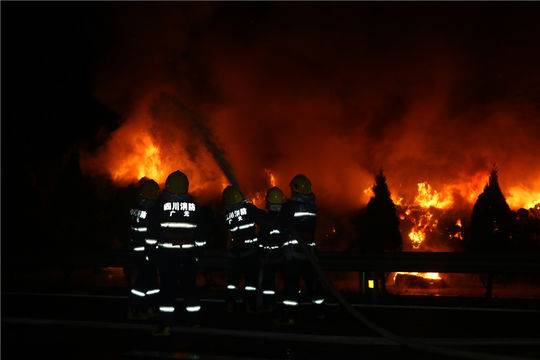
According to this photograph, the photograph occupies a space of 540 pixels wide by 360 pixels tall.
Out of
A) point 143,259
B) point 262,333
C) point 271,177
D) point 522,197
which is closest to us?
point 262,333

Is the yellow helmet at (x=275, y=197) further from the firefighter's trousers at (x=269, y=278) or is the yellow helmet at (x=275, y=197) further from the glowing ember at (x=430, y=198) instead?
the glowing ember at (x=430, y=198)

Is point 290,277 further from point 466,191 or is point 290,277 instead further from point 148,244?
point 466,191

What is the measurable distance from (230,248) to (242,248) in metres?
0.33

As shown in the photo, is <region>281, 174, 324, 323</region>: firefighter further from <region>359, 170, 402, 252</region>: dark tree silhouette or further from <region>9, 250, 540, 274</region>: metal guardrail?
<region>359, 170, 402, 252</region>: dark tree silhouette

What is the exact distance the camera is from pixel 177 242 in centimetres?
707

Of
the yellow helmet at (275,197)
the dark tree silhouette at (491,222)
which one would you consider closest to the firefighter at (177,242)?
the yellow helmet at (275,197)

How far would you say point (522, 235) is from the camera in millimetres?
31625

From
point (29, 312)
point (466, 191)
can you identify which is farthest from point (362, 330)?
point (466, 191)

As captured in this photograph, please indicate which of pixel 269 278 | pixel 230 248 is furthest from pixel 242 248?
pixel 269 278

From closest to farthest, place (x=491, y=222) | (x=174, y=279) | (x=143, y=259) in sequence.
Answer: (x=174, y=279)
(x=143, y=259)
(x=491, y=222)

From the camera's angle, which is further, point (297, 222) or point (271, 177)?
point (271, 177)

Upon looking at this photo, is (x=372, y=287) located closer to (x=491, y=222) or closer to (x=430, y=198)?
(x=491, y=222)

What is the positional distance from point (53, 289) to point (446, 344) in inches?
356

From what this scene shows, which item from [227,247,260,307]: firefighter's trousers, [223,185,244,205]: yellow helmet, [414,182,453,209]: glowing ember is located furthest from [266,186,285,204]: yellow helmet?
[414,182,453,209]: glowing ember
